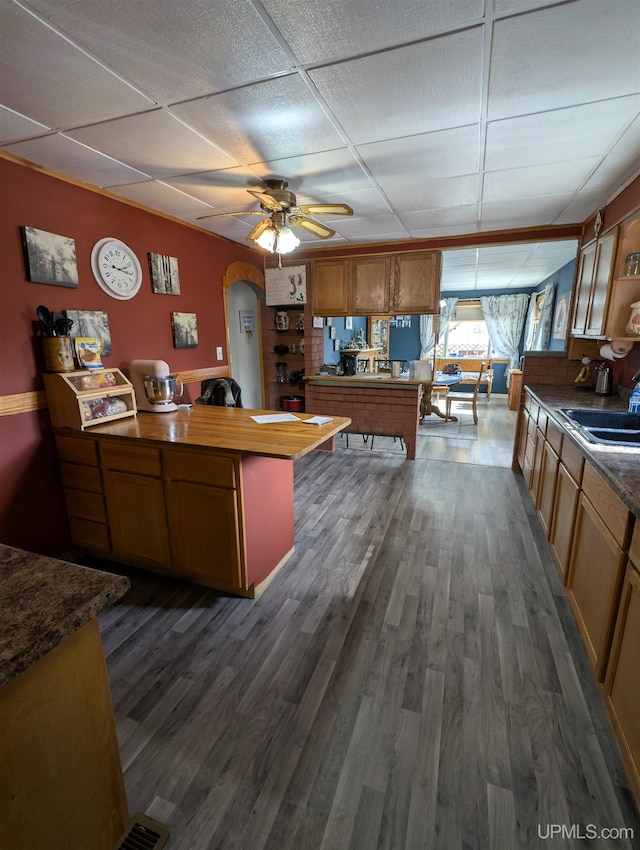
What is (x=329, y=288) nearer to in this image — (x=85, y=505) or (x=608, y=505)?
(x=85, y=505)

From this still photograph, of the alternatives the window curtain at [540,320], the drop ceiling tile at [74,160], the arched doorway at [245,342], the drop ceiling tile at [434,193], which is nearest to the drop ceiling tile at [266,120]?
the drop ceiling tile at [74,160]

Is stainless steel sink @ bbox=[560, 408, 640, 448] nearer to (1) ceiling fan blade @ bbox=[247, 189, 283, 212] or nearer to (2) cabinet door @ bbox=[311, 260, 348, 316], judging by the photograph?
(1) ceiling fan blade @ bbox=[247, 189, 283, 212]

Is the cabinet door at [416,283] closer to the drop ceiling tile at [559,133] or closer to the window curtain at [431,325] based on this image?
the drop ceiling tile at [559,133]

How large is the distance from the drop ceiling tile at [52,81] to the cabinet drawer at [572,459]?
2591mm

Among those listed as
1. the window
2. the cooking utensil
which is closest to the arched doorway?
the cooking utensil

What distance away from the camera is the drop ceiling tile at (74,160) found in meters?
2.03

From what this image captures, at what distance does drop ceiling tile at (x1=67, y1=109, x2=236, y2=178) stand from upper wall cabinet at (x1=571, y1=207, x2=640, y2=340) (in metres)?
2.47

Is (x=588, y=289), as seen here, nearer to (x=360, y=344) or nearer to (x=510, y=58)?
(x=510, y=58)

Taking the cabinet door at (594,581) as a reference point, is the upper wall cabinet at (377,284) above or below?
above

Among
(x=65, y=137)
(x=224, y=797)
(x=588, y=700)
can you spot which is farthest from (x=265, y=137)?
(x=588, y=700)

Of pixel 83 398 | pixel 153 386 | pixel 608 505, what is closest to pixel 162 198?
pixel 153 386

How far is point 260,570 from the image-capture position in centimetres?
220

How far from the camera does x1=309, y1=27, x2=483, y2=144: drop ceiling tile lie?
1.41m

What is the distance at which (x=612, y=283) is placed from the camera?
8.26 ft
